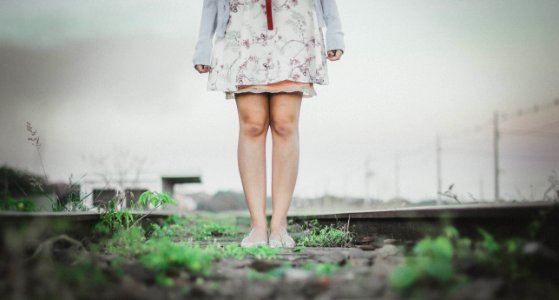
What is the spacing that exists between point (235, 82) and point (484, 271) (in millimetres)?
2083

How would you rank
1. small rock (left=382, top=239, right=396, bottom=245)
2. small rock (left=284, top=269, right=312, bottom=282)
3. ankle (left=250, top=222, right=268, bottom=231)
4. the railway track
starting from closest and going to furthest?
small rock (left=284, top=269, right=312, bottom=282), the railway track, small rock (left=382, top=239, right=396, bottom=245), ankle (left=250, top=222, right=268, bottom=231)

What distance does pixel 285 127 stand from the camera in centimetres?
304

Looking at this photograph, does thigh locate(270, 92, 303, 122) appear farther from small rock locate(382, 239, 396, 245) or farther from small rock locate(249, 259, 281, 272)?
small rock locate(249, 259, 281, 272)

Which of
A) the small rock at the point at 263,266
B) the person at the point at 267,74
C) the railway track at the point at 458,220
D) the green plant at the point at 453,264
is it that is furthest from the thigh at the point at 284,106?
the green plant at the point at 453,264

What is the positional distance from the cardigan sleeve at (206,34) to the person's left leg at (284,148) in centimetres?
54

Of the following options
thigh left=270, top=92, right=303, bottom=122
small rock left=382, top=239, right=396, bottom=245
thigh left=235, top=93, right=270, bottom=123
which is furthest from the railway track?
thigh left=235, top=93, right=270, bottom=123

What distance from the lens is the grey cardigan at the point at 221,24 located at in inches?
123

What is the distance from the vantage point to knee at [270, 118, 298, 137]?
Answer: 9.96 feet

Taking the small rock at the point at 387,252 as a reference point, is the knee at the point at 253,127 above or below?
above

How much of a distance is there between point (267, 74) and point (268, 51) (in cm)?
17

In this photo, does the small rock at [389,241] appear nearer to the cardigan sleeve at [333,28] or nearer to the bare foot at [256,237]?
the bare foot at [256,237]

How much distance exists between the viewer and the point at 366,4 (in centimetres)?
759

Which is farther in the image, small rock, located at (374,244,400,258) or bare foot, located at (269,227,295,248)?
bare foot, located at (269,227,295,248)

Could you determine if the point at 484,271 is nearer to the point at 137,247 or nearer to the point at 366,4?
the point at 137,247
